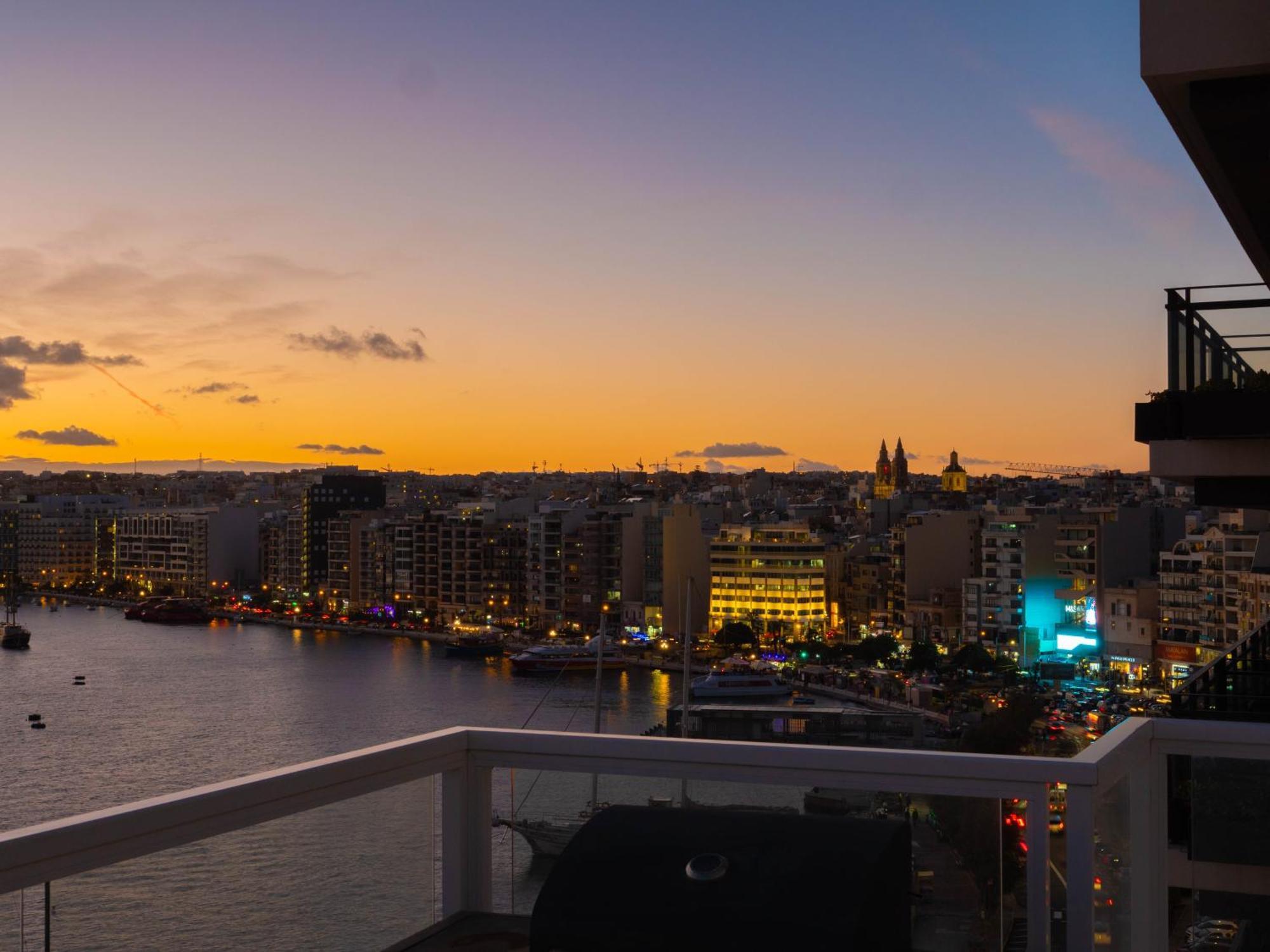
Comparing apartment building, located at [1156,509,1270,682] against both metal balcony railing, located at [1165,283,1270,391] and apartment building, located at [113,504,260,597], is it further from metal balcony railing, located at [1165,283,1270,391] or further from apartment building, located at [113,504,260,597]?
apartment building, located at [113,504,260,597]

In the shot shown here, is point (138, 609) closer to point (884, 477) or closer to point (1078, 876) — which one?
point (884, 477)

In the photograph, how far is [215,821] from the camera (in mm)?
1332

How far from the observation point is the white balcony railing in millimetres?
1300

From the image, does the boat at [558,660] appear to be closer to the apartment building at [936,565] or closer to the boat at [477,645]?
the boat at [477,645]

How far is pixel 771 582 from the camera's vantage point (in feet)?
118

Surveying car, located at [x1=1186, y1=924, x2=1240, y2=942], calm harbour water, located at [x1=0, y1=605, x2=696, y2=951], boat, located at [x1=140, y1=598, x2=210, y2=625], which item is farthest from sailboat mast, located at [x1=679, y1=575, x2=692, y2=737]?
boat, located at [x1=140, y1=598, x2=210, y2=625]

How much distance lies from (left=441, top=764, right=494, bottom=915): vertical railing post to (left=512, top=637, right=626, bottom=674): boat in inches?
1192

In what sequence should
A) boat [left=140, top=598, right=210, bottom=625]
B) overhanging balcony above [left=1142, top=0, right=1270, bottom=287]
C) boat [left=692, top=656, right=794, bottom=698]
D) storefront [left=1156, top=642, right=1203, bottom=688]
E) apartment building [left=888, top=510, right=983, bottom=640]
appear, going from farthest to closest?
boat [left=140, top=598, right=210, bottom=625], apartment building [left=888, top=510, right=983, bottom=640], boat [left=692, top=656, right=794, bottom=698], storefront [left=1156, top=642, right=1203, bottom=688], overhanging balcony above [left=1142, top=0, right=1270, bottom=287]

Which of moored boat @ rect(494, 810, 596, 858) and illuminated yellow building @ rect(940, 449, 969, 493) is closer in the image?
moored boat @ rect(494, 810, 596, 858)

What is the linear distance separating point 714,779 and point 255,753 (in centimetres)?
2158

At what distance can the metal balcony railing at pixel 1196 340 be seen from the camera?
290 centimetres

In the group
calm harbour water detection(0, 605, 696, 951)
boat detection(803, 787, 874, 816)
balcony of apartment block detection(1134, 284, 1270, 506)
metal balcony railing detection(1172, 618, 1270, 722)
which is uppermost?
balcony of apartment block detection(1134, 284, 1270, 506)

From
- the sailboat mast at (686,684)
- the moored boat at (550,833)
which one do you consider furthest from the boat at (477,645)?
the moored boat at (550,833)

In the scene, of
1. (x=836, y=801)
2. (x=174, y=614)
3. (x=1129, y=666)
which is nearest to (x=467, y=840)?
(x=836, y=801)
